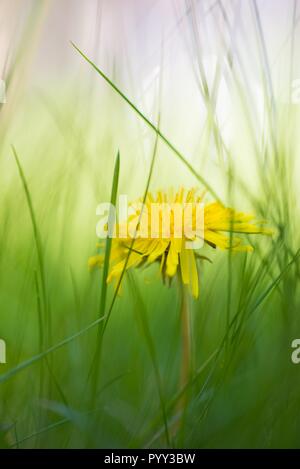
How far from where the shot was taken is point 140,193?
604 millimetres

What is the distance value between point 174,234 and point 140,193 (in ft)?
0.27

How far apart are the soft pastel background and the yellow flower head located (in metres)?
0.03

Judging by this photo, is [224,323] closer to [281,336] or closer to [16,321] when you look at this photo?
[281,336]

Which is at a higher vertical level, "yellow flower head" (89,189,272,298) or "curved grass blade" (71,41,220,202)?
"curved grass blade" (71,41,220,202)

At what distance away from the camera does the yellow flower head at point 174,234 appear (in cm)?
53

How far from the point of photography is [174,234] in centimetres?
54

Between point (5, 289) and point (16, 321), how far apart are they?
0.11 ft

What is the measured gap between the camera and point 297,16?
0.62m

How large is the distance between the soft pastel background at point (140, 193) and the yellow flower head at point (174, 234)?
27mm

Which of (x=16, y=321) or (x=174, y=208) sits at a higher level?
(x=174, y=208)

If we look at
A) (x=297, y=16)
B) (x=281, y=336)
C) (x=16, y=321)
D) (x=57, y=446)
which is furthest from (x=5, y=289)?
(x=297, y=16)

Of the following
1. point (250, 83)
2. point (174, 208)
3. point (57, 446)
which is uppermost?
point (250, 83)

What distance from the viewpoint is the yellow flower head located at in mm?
530

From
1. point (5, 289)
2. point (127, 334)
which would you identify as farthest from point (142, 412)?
point (5, 289)
